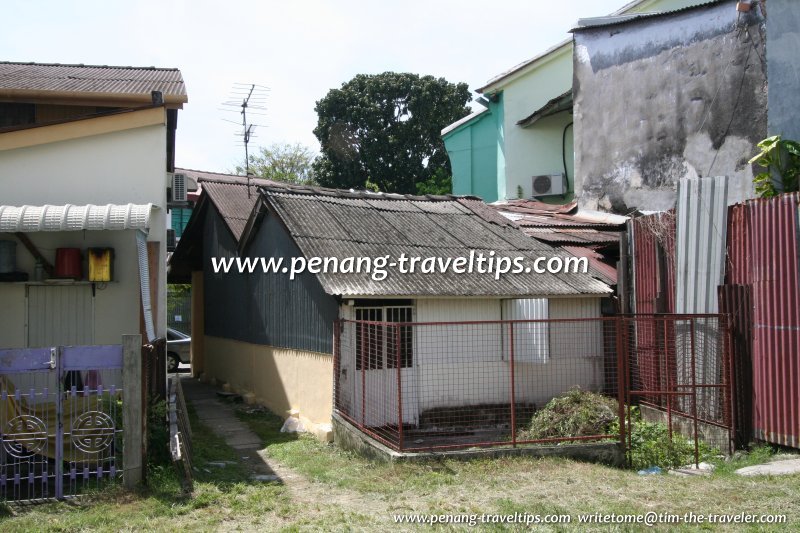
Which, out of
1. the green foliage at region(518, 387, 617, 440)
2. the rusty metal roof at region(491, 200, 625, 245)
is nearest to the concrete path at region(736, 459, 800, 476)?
the green foliage at region(518, 387, 617, 440)

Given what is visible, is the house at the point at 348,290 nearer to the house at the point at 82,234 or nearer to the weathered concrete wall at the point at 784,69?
the house at the point at 82,234

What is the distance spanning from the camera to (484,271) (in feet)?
42.7

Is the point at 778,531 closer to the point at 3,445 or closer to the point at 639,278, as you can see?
the point at 639,278

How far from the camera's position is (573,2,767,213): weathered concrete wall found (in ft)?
43.9

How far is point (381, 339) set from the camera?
1114 centimetres

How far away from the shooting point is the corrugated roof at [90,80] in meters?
11.7

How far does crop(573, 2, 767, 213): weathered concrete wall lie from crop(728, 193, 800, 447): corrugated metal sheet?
13.3 feet

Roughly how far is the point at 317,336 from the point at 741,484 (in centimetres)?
671

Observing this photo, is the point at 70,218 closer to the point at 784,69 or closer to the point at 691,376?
the point at 691,376

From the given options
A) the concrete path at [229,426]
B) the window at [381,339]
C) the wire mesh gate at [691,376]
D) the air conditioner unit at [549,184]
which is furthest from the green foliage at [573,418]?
the air conditioner unit at [549,184]

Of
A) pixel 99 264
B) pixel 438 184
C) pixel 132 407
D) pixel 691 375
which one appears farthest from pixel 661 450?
pixel 438 184

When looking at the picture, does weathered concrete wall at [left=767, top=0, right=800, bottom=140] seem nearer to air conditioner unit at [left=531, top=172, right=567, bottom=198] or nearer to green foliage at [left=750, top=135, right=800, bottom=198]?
green foliage at [left=750, top=135, right=800, bottom=198]

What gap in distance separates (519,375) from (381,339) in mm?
2895

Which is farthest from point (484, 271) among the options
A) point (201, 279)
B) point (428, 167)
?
point (428, 167)
